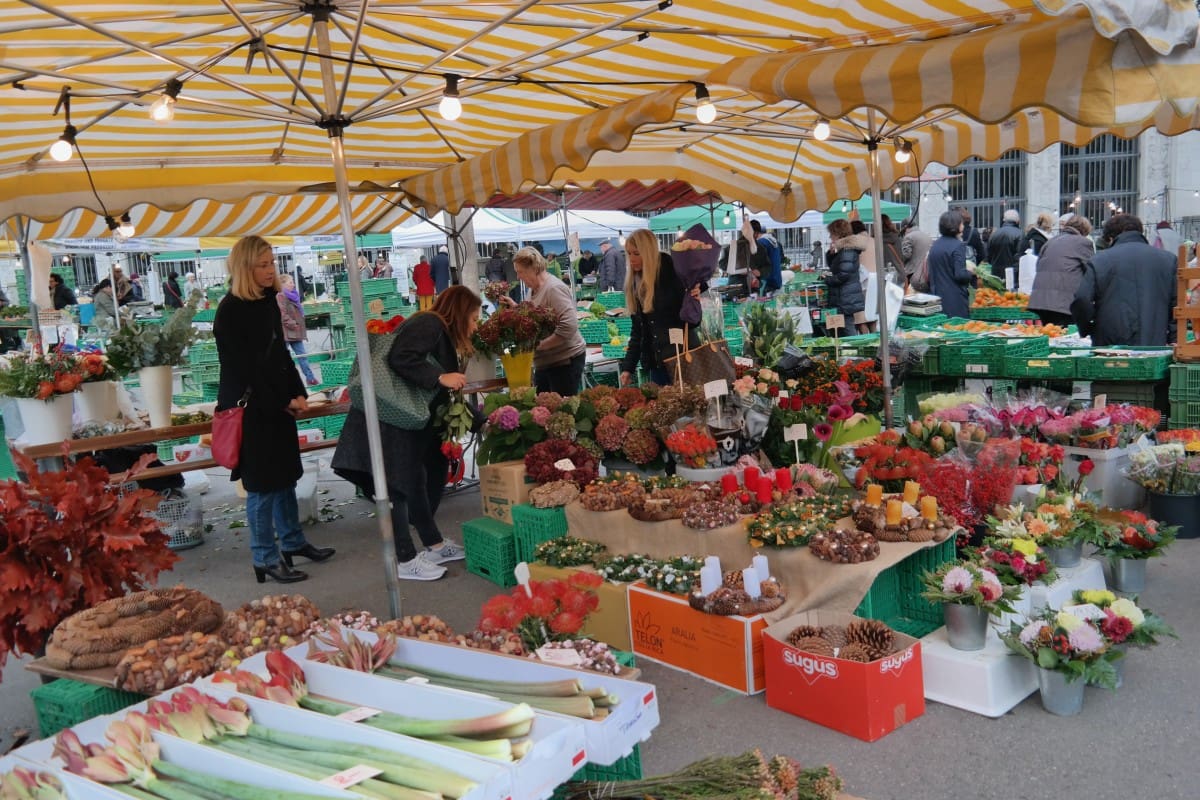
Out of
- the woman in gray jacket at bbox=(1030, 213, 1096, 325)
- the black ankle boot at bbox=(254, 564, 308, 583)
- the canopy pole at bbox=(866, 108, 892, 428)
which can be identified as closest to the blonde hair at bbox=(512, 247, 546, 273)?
the canopy pole at bbox=(866, 108, 892, 428)

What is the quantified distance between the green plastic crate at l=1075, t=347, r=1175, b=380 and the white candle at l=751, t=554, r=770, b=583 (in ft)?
12.6

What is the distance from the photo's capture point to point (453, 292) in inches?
199

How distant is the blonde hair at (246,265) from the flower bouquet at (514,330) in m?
1.64

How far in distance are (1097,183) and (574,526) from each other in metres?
28.2

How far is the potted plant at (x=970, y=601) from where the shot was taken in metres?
3.21

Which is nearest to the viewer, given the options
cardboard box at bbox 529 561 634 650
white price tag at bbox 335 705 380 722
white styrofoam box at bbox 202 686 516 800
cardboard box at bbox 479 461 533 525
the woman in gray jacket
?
white styrofoam box at bbox 202 686 516 800

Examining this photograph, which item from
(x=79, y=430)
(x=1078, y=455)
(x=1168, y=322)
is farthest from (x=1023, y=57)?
(x=79, y=430)

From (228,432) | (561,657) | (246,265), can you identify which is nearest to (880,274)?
(246,265)

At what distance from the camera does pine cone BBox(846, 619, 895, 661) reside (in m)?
3.11

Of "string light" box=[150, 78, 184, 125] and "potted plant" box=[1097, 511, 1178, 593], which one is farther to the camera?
"potted plant" box=[1097, 511, 1178, 593]

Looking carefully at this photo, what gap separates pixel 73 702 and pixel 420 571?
243 cm

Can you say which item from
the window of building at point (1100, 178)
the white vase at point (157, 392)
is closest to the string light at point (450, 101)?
the white vase at point (157, 392)

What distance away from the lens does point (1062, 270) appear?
7812mm

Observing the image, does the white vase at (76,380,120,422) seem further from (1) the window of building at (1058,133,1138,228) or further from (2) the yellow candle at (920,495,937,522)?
(1) the window of building at (1058,133,1138,228)
